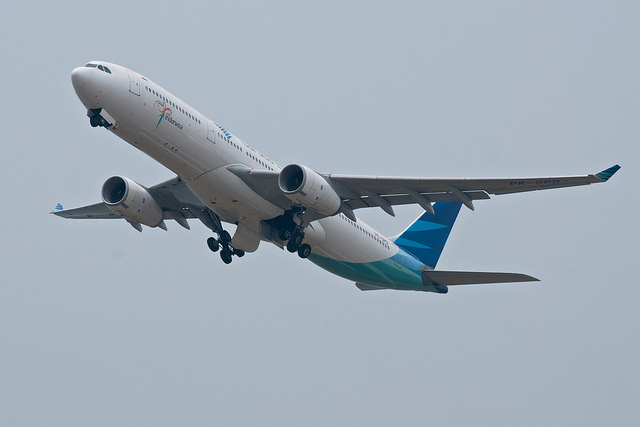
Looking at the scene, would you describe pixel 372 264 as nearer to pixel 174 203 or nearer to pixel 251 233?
pixel 251 233

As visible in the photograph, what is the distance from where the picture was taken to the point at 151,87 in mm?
27219

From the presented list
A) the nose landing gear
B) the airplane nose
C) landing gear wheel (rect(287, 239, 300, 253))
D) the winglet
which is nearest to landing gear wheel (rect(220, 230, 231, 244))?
landing gear wheel (rect(287, 239, 300, 253))

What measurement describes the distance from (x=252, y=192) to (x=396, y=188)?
16.4 feet

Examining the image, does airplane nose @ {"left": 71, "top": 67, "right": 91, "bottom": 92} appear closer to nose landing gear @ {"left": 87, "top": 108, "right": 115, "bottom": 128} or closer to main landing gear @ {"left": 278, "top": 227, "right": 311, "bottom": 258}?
nose landing gear @ {"left": 87, "top": 108, "right": 115, "bottom": 128}

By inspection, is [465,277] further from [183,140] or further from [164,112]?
[164,112]

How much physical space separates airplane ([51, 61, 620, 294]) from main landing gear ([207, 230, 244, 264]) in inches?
1.6

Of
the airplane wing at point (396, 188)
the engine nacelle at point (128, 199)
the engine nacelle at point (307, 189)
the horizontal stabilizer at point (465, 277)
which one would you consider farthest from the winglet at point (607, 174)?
the engine nacelle at point (128, 199)

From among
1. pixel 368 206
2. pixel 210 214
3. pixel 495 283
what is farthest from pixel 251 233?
pixel 495 283

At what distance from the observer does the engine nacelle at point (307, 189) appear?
92.3 feet

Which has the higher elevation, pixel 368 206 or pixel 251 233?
pixel 368 206

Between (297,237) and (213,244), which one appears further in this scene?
(213,244)

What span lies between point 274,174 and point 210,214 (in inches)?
199

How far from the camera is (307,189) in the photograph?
28.1 metres

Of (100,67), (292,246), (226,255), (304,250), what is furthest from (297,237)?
(100,67)
